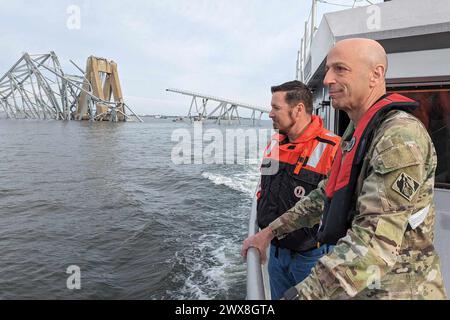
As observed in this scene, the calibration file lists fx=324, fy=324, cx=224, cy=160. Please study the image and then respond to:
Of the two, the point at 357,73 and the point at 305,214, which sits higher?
the point at 357,73

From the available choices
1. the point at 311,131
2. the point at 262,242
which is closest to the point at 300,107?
the point at 311,131

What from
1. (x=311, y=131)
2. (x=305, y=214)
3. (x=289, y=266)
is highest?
(x=311, y=131)

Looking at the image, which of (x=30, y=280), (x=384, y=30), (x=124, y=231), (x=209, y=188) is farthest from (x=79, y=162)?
(x=384, y=30)

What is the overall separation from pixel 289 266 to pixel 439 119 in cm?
282

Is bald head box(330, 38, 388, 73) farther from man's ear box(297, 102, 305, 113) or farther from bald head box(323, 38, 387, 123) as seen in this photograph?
man's ear box(297, 102, 305, 113)

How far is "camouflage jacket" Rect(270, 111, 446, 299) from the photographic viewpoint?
991 mm

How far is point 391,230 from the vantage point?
0.99 m

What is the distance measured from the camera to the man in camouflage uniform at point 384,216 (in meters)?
0.99

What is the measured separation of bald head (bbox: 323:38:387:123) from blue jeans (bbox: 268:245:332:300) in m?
1.27

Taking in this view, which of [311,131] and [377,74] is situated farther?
[311,131]

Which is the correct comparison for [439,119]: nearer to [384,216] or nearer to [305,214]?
[305,214]

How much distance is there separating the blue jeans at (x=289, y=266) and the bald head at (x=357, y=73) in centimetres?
127
